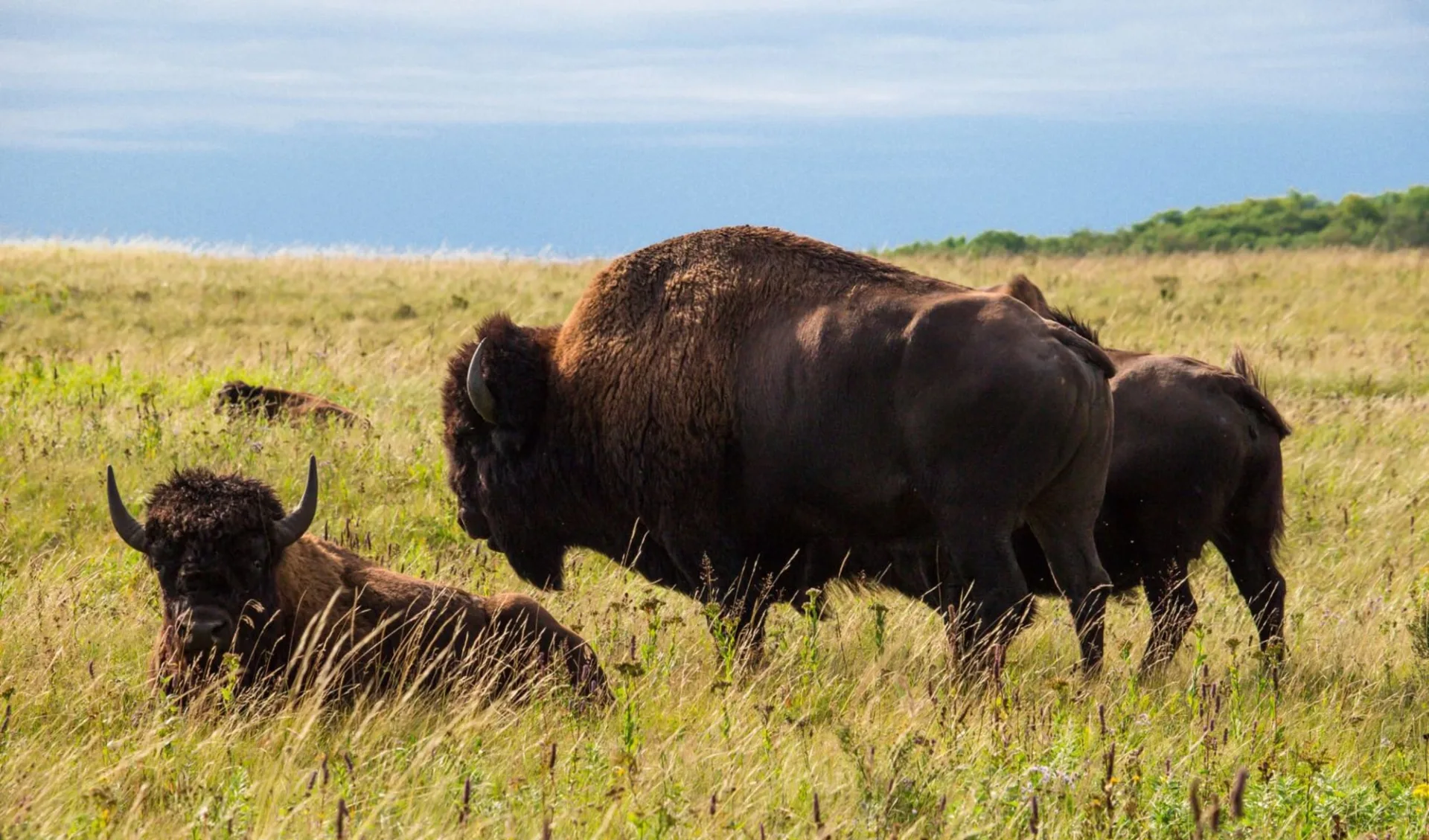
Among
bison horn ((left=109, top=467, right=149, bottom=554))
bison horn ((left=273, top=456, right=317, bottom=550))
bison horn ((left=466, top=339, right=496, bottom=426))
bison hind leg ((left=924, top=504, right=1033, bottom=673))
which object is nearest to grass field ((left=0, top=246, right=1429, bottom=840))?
bison hind leg ((left=924, top=504, right=1033, bottom=673))

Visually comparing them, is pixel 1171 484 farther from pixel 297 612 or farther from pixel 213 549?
pixel 213 549

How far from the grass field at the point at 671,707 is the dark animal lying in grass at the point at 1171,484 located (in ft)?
0.86

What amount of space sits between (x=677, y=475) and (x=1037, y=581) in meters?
1.81

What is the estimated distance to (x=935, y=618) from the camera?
7.83 m

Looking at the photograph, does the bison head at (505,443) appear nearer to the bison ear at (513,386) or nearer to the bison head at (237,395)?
the bison ear at (513,386)

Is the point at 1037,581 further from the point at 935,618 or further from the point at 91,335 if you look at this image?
the point at 91,335

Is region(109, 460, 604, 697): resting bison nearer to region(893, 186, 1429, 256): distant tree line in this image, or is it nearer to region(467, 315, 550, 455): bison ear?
region(467, 315, 550, 455): bison ear

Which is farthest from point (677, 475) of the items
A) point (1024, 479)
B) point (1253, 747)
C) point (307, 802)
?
point (307, 802)

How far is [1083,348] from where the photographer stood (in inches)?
248

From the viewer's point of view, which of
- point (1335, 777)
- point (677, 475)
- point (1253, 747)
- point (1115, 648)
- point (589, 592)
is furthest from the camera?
point (589, 592)

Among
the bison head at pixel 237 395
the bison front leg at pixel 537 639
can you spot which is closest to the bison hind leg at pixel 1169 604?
the bison front leg at pixel 537 639

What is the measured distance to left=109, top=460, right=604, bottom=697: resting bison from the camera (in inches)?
215

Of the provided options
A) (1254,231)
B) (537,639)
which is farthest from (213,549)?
(1254,231)

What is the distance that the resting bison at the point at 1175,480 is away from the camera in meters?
7.32
